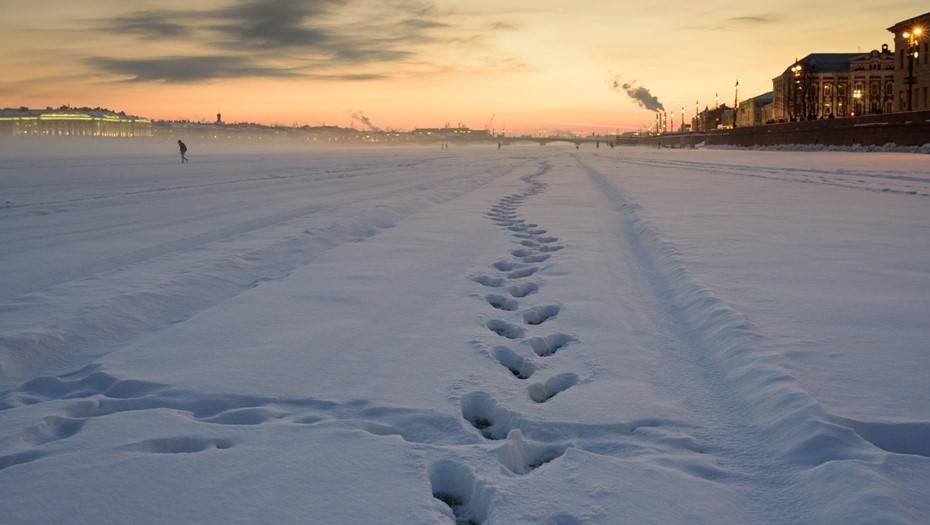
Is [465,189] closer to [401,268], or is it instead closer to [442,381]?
[401,268]

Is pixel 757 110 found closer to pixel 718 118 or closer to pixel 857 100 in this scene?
pixel 718 118

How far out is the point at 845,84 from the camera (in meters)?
80.8

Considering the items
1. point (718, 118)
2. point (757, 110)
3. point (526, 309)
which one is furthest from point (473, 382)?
point (718, 118)

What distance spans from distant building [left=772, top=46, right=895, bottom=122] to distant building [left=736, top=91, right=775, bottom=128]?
19166 millimetres

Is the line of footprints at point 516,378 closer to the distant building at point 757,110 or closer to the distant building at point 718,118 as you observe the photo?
the distant building at point 757,110

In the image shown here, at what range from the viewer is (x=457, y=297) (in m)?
4.91

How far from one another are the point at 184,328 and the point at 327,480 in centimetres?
234

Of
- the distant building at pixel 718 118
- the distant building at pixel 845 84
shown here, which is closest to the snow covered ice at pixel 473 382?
the distant building at pixel 845 84

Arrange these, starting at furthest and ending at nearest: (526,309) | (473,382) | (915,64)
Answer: (915,64) < (526,309) < (473,382)

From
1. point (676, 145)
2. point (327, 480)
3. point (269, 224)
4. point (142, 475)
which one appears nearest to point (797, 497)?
point (327, 480)

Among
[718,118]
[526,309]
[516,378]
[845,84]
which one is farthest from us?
[718,118]

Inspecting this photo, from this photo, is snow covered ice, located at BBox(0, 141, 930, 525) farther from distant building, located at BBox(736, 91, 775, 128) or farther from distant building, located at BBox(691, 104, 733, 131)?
distant building, located at BBox(691, 104, 733, 131)

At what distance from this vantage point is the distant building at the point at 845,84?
252 feet

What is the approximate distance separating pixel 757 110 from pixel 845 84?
30.8 meters
